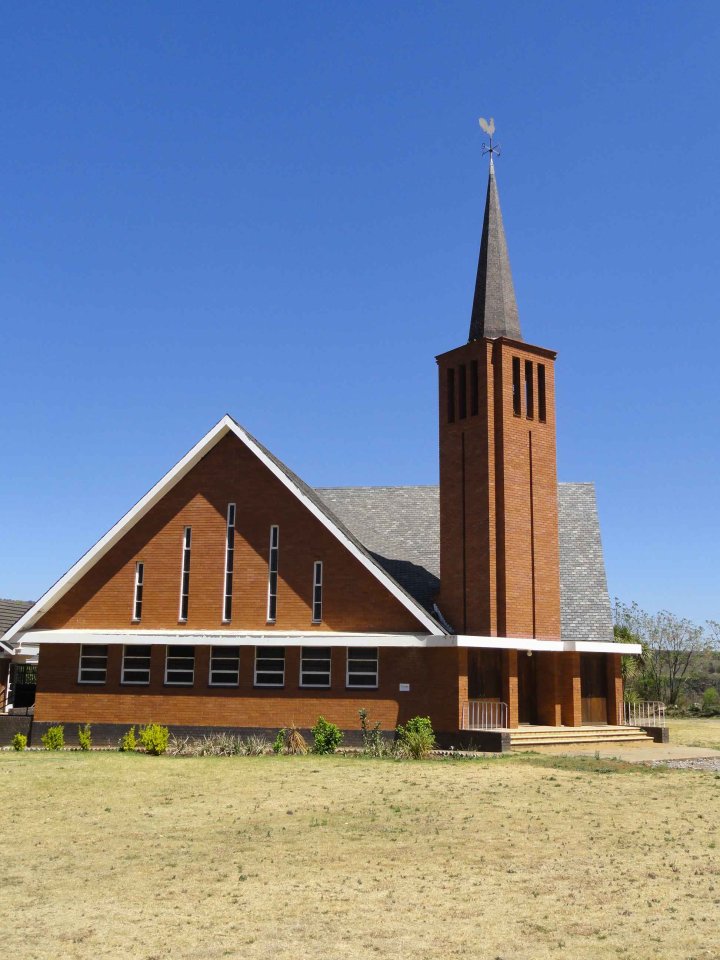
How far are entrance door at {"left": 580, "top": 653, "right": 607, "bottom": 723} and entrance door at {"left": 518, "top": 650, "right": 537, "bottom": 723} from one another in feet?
4.77

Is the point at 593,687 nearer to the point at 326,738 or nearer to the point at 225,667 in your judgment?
the point at 326,738

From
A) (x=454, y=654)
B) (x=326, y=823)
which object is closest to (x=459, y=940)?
(x=326, y=823)

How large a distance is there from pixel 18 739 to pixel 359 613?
9953 millimetres

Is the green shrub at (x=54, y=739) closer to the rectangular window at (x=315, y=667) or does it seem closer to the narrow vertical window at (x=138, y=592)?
the narrow vertical window at (x=138, y=592)

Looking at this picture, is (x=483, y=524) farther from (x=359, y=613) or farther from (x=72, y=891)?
(x=72, y=891)

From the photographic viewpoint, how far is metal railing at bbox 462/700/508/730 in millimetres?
26875

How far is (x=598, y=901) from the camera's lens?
10.4 m

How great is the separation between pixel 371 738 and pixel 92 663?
8926mm

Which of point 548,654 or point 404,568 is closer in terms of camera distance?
point 548,654

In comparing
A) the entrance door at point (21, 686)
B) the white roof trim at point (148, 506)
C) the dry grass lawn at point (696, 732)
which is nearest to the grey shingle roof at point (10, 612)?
the entrance door at point (21, 686)

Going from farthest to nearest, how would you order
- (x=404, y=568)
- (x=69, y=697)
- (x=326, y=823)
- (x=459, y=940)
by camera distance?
(x=404, y=568) → (x=69, y=697) → (x=326, y=823) → (x=459, y=940)

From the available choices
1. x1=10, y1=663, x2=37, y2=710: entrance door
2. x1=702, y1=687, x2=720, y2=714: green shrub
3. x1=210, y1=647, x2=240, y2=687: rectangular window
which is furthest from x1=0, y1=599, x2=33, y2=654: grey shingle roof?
x1=702, y1=687, x2=720, y2=714: green shrub

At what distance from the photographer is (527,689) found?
3014 cm

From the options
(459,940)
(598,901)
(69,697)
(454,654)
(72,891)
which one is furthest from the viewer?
(69,697)
